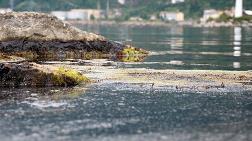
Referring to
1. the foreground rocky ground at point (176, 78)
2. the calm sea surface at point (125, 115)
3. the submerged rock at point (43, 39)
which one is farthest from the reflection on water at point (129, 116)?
the submerged rock at point (43, 39)

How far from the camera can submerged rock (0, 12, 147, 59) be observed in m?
72.1

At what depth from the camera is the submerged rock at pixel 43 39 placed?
7212 centimetres

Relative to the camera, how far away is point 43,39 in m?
73.8

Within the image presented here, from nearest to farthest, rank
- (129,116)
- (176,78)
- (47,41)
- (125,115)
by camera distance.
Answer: (129,116)
(125,115)
(176,78)
(47,41)

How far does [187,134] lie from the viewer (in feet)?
90.3

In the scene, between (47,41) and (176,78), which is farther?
(47,41)

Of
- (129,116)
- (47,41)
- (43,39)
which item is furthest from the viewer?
(47,41)

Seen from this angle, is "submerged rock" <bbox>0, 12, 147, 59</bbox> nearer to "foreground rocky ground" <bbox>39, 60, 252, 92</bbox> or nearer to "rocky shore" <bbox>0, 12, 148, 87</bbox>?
"rocky shore" <bbox>0, 12, 148, 87</bbox>

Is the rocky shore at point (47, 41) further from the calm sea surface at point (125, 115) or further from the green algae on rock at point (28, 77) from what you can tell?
the calm sea surface at point (125, 115)

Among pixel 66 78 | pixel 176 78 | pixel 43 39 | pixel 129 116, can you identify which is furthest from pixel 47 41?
pixel 129 116

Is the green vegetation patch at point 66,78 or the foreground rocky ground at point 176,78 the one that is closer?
the foreground rocky ground at point 176,78

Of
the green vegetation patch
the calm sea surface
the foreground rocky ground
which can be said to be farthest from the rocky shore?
the calm sea surface

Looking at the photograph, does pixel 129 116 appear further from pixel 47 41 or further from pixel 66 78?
pixel 47 41

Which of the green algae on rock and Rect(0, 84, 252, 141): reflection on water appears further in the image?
the green algae on rock
